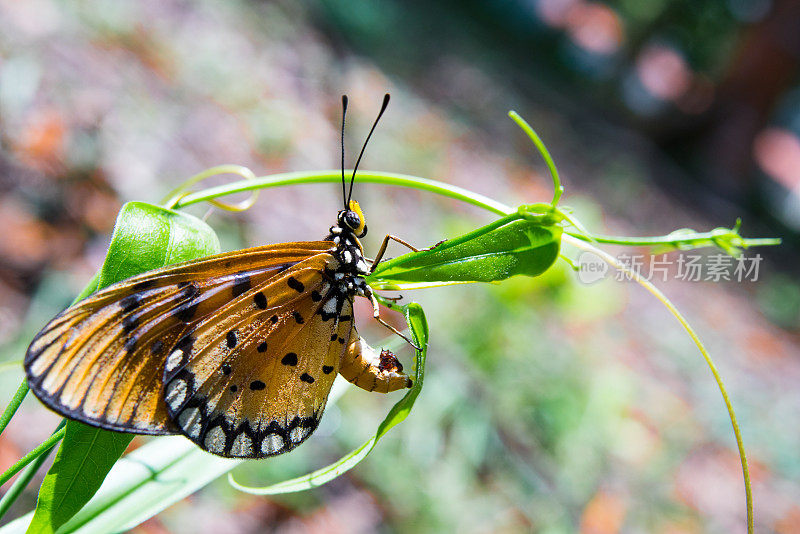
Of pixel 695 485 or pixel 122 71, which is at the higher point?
pixel 122 71

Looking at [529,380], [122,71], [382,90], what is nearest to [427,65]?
[382,90]

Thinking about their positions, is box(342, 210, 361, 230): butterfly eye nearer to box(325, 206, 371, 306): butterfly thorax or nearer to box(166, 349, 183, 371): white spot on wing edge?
box(325, 206, 371, 306): butterfly thorax

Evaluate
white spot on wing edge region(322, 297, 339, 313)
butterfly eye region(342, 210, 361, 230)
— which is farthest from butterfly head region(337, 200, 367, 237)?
white spot on wing edge region(322, 297, 339, 313)

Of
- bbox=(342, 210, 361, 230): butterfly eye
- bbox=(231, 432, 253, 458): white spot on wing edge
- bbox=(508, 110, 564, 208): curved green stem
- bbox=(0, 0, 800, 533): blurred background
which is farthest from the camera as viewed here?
bbox=(0, 0, 800, 533): blurred background

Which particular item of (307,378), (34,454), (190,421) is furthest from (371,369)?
(34,454)

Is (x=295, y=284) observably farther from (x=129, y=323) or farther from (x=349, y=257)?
(x=129, y=323)

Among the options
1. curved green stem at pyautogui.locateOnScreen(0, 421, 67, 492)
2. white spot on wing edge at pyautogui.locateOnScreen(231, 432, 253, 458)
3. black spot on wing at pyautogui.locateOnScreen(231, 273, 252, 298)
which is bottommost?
curved green stem at pyautogui.locateOnScreen(0, 421, 67, 492)

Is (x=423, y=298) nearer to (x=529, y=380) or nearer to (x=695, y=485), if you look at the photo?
(x=529, y=380)

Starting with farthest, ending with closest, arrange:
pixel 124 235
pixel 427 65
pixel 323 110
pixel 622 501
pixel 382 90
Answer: pixel 427 65, pixel 382 90, pixel 323 110, pixel 622 501, pixel 124 235
